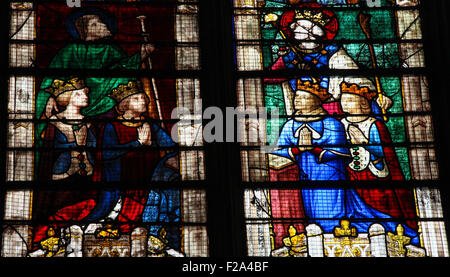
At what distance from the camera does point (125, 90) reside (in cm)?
748

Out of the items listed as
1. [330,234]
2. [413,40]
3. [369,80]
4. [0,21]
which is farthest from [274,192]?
[0,21]

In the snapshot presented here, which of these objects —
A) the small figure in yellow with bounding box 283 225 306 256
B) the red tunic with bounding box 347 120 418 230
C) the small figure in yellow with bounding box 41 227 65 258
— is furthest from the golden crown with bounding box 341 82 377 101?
the small figure in yellow with bounding box 41 227 65 258

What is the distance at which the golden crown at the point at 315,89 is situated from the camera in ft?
24.8

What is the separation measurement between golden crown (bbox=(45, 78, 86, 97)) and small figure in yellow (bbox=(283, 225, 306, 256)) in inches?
79.5

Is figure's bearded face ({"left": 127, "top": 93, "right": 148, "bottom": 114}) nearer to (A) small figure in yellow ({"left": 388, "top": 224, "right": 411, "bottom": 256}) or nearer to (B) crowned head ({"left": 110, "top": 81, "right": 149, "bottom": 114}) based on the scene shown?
(B) crowned head ({"left": 110, "top": 81, "right": 149, "bottom": 114})

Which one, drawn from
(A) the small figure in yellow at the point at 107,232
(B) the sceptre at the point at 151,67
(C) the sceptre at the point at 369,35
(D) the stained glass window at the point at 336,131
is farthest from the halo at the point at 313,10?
(A) the small figure in yellow at the point at 107,232

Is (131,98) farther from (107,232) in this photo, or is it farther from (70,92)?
(107,232)

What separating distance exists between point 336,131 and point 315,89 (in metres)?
0.40

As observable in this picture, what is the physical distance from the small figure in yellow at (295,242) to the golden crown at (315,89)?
3.86 ft

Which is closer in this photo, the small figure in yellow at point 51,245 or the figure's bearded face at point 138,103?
the small figure in yellow at point 51,245

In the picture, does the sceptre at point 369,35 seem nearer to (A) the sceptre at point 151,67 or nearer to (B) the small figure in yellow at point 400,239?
(B) the small figure in yellow at point 400,239

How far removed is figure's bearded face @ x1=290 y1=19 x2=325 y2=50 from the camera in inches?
306

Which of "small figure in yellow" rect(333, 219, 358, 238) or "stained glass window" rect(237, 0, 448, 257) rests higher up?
"stained glass window" rect(237, 0, 448, 257)
